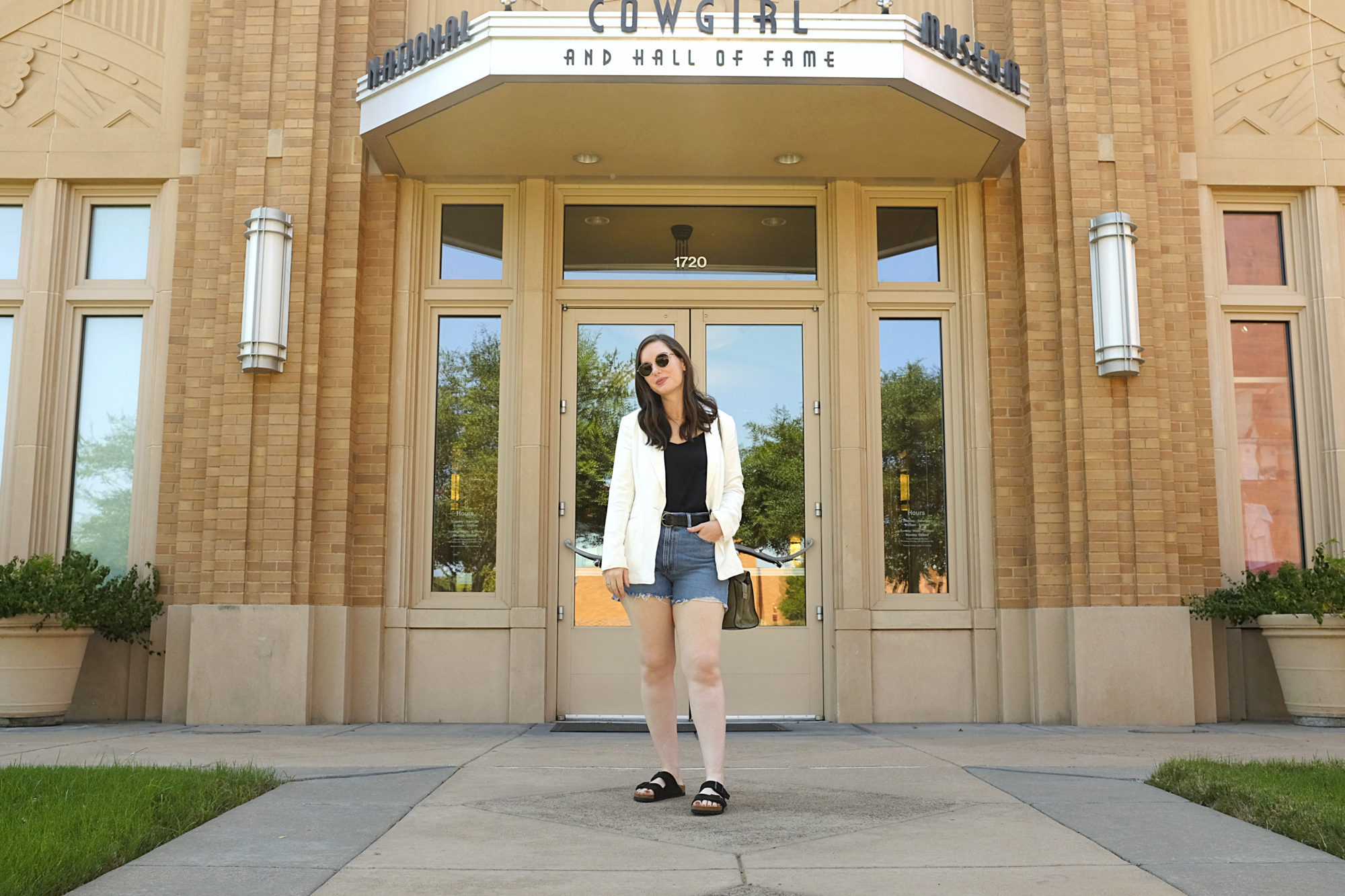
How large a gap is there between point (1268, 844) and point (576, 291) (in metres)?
6.13

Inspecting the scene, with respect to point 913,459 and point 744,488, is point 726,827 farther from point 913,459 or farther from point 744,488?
point 913,459

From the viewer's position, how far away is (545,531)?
836 cm

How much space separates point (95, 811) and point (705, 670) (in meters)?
2.02

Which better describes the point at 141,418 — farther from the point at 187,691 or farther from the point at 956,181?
Answer: the point at 956,181

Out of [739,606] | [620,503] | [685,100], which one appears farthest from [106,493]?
[739,606]

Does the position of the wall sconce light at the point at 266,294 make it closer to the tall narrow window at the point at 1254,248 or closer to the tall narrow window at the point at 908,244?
the tall narrow window at the point at 908,244

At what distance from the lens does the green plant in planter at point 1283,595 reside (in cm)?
731

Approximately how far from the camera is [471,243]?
346 inches

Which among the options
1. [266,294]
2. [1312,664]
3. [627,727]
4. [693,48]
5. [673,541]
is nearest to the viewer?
[673,541]

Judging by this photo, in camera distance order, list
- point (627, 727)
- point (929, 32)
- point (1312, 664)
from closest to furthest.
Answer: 1. point (929, 32)
2. point (1312, 664)
3. point (627, 727)

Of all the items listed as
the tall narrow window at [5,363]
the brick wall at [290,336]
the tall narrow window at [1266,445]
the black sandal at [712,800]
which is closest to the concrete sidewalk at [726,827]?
the black sandal at [712,800]

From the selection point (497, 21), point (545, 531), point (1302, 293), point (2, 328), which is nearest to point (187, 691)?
point (545, 531)

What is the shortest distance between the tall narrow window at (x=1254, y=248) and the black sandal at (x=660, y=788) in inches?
252

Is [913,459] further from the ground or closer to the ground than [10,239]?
closer to the ground
